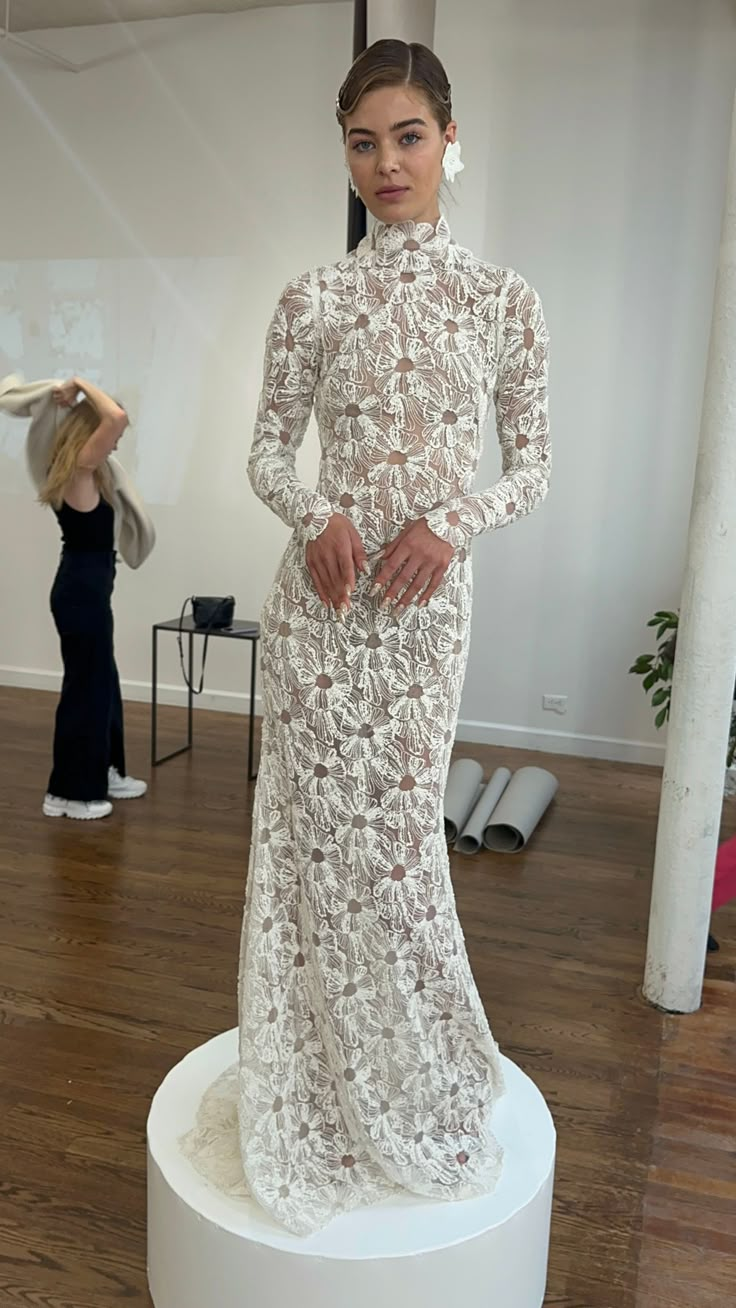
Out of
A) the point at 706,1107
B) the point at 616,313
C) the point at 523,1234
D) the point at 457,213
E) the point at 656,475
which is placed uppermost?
the point at 457,213

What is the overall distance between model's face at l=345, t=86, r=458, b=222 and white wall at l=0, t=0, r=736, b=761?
355 centimetres

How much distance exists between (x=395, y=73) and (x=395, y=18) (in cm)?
296

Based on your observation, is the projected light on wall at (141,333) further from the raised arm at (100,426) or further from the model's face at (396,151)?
the model's face at (396,151)

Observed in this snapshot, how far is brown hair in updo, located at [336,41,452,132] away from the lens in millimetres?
1427

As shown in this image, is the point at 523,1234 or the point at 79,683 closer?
the point at 523,1234

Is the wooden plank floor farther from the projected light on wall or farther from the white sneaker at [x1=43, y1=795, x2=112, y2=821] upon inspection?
the projected light on wall

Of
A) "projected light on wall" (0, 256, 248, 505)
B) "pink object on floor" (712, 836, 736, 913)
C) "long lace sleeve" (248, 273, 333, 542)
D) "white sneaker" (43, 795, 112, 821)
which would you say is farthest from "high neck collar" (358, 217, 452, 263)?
"projected light on wall" (0, 256, 248, 505)

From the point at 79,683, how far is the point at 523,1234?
2.88 meters

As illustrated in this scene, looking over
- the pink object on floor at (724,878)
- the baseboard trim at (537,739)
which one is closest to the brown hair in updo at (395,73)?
the pink object on floor at (724,878)

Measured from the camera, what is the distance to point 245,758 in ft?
16.3


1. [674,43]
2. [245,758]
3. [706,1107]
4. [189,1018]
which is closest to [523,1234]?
[706,1107]

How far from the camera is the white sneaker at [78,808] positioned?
4.04 meters

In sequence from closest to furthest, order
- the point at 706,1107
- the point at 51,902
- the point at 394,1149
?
the point at 394,1149 → the point at 706,1107 → the point at 51,902

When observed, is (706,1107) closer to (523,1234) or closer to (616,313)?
(523,1234)
